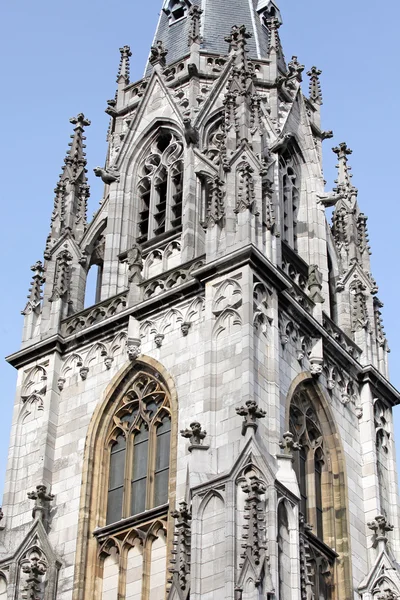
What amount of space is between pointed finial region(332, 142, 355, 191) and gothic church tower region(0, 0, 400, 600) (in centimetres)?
28

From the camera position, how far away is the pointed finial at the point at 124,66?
3838 centimetres

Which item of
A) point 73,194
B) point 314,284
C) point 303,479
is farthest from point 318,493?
point 73,194

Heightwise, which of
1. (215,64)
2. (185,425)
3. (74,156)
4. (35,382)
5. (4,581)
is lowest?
(4,581)

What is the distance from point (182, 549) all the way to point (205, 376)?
3.76 m

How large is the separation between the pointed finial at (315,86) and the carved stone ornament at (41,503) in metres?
14.4

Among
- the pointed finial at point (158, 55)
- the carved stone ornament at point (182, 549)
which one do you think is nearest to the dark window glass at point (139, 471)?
the carved stone ornament at point (182, 549)

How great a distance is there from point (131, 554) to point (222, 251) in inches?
243

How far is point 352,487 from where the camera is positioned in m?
30.0

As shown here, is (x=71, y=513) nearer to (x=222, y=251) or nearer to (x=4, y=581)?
(x=4, y=581)

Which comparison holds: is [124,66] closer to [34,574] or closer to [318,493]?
[318,493]

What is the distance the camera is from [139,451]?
29172mm

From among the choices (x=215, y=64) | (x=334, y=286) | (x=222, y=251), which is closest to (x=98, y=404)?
(x=222, y=251)

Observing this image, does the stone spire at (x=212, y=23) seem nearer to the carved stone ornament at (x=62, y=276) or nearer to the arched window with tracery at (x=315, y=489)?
the carved stone ornament at (x=62, y=276)

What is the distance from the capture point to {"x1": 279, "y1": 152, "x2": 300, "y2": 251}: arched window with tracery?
33.8m
